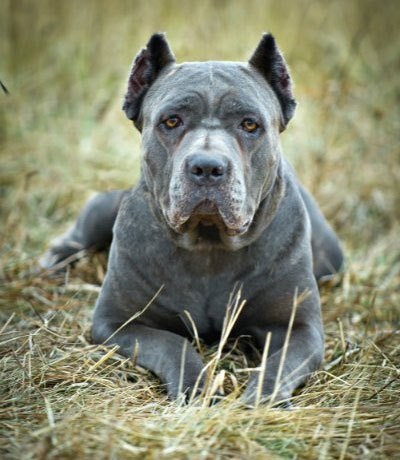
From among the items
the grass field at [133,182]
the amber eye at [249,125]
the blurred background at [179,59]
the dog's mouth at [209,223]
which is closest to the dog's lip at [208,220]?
the dog's mouth at [209,223]

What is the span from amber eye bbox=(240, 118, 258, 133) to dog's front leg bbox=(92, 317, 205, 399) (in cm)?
99

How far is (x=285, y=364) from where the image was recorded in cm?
344

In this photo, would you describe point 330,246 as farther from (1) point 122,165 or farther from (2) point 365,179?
(1) point 122,165

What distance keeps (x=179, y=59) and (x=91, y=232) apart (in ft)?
10.0

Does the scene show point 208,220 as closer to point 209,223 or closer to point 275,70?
point 209,223

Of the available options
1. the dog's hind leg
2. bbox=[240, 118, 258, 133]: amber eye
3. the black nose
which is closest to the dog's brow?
bbox=[240, 118, 258, 133]: amber eye

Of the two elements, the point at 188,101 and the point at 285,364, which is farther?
the point at 188,101

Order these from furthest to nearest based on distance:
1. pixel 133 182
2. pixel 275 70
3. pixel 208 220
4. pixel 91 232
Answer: pixel 133 182 < pixel 91 232 < pixel 275 70 < pixel 208 220

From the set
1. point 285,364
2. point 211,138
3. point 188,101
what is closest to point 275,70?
point 188,101

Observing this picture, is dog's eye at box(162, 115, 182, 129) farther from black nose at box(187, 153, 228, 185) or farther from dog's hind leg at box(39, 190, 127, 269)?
dog's hind leg at box(39, 190, 127, 269)

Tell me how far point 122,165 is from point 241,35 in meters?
2.22

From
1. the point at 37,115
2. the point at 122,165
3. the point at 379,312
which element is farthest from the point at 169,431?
the point at 37,115

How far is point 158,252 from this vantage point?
3775 mm

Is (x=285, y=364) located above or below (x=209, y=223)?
below
